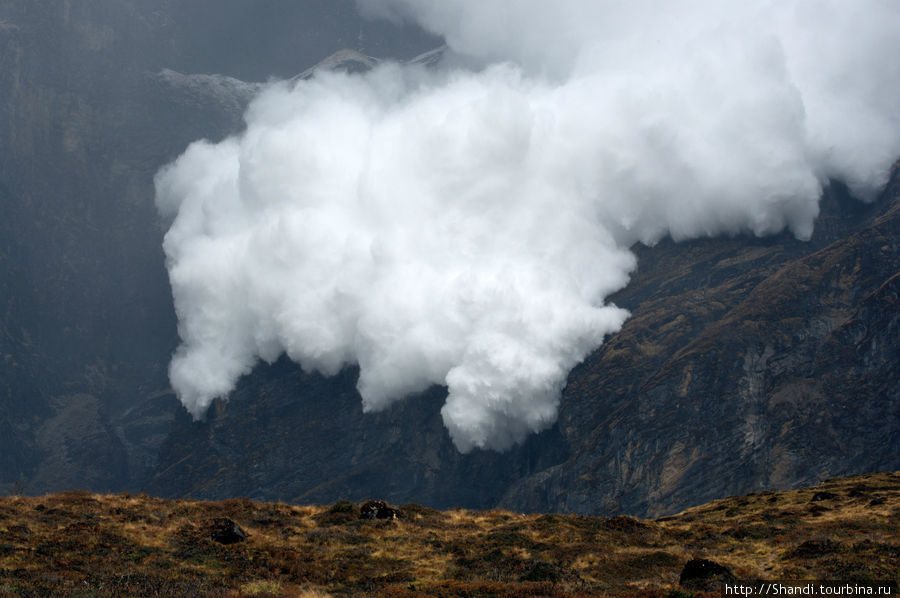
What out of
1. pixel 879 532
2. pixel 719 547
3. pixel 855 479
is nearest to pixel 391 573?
pixel 719 547

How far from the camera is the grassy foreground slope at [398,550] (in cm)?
4791

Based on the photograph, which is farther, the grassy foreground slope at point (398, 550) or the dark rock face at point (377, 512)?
the dark rock face at point (377, 512)

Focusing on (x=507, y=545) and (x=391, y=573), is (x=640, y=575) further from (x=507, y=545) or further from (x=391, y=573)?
(x=391, y=573)

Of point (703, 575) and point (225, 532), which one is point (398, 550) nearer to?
point (225, 532)

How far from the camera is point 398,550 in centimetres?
6216

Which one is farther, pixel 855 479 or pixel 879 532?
pixel 855 479

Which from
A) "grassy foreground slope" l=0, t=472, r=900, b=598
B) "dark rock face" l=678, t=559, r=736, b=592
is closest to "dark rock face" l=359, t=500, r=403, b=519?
"grassy foreground slope" l=0, t=472, r=900, b=598

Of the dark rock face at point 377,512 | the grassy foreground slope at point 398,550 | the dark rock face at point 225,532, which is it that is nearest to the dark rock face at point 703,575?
the grassy foreground slope at point 398,550

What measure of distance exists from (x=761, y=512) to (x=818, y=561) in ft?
111

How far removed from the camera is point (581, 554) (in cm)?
6178

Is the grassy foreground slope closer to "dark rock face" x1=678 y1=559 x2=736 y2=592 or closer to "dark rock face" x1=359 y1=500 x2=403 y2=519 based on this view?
"dark rock face" x1=678 y1=559 x2=736 y2=592

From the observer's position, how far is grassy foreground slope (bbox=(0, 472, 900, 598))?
157 feet

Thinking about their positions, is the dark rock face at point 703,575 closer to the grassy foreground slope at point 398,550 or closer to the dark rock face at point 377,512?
the grassy foreground slope at point 398,550

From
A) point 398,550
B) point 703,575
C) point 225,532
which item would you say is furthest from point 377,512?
point 703,575
